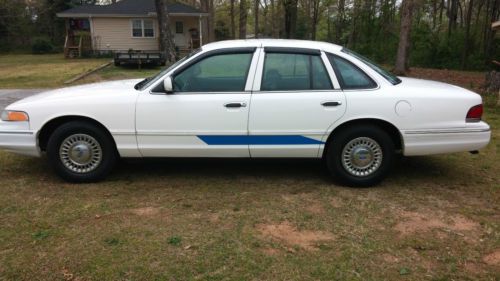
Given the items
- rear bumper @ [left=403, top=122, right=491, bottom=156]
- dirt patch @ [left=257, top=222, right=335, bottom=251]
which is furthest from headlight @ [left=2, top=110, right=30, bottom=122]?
rear bumper @ [left=403, top=122, right=491, bottom=156]

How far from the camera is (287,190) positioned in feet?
17.2

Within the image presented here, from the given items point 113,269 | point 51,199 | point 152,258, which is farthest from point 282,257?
point 51,199

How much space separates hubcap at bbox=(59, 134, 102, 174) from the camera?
209 inches

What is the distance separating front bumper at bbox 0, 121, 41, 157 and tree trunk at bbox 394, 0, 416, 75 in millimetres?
16053

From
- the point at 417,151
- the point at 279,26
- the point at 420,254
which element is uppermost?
the point at 279,26

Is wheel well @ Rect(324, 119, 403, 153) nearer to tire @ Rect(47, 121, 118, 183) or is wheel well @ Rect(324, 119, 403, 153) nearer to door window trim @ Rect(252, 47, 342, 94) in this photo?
door window trim @ Rect(252, 47, 342, 94)

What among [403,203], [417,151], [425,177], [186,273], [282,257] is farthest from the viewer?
[425,177]

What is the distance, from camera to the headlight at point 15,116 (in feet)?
17.2

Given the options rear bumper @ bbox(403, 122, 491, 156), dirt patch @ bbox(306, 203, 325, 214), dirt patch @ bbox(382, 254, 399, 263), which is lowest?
dirt patch @ bbox(382, 254, 399, 263)

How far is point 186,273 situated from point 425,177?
3.50m

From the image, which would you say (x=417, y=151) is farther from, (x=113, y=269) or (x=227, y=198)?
(x=113, y=269)

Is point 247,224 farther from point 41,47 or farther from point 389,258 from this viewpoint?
point 41,47

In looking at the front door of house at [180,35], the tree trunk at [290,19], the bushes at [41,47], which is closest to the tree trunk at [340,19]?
the tree trunk at [290,19]

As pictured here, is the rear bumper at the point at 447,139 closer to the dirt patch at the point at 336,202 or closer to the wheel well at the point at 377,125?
the wheel well at the point at 377,125
